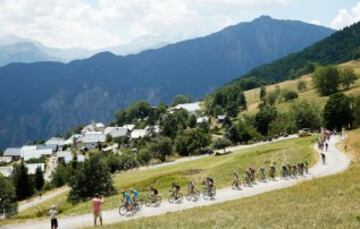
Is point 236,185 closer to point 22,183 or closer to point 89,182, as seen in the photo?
point 89,182

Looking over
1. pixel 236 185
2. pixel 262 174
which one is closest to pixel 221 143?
pixel 262 174

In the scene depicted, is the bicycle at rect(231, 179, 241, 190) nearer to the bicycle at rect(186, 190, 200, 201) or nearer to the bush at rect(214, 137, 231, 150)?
the bicycle at rect(186, 190, 200, 201)

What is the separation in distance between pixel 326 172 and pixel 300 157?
14016mm

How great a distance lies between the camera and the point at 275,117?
18475 cm

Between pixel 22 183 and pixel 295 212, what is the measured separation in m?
120

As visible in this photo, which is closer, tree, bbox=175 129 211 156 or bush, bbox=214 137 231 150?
bush, bbox=214 137 231 150

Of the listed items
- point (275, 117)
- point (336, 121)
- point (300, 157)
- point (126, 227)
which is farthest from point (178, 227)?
point (275, 117)

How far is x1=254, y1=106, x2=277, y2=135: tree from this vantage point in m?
186

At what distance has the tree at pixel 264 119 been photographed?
18600cm

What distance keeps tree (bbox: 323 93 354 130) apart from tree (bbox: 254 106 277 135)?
129 feet

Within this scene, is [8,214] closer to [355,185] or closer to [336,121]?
[355,185]

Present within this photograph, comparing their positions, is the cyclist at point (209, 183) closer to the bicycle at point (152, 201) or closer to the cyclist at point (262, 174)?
the bicycle at point (152, 201)

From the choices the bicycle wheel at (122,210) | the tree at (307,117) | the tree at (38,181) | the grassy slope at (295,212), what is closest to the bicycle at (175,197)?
the bicycle wheel at (122,210)

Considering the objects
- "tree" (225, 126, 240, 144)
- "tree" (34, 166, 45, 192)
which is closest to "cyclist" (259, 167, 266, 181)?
Result: "tree" (34, 166, 45, 192)
